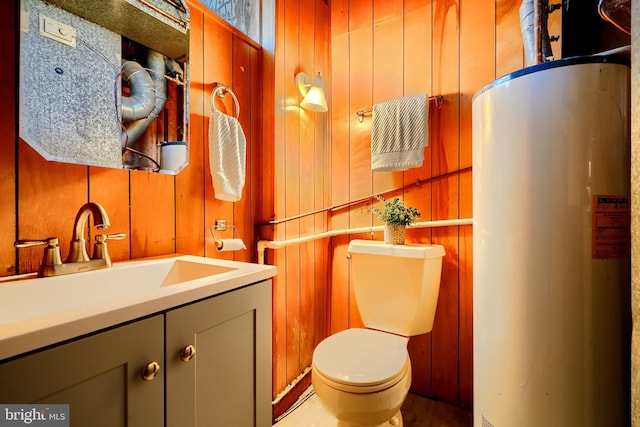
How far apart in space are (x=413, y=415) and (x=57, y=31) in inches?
77.7

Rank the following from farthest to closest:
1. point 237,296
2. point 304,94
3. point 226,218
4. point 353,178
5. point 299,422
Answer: point 353,178 → point 304,94 → point 299,422 → point 226,218 → point 237,296

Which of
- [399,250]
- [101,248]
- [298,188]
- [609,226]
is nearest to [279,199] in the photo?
[298,188]

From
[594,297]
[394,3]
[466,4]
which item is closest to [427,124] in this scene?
[466,4]

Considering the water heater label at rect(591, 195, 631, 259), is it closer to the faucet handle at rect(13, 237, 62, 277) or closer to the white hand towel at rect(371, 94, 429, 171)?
the white hand towel at rect(371, 94, 429, 171)

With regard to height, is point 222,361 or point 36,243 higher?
point 36,243

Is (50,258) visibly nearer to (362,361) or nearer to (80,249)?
(80,249)

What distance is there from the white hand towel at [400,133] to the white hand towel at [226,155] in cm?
70

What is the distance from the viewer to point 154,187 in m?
1.04

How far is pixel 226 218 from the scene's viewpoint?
130 cm

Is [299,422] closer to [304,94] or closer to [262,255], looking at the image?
[262,255]

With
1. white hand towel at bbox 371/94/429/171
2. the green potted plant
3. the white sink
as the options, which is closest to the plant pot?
the green potted plant

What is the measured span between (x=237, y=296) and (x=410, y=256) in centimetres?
85

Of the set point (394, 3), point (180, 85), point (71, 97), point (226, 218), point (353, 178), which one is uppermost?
point (394, 3)

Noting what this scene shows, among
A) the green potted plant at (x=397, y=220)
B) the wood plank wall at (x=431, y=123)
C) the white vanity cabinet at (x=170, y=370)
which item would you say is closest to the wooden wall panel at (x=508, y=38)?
the wood plank wall at (x=431, y=123)
